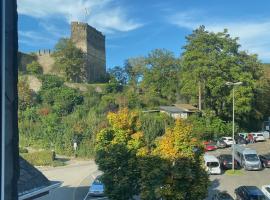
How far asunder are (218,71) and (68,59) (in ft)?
75.5

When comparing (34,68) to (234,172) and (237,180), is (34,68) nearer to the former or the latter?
(234,172)

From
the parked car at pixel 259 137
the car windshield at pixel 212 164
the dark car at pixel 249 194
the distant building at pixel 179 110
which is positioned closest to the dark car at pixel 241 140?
the parked car at pixel 259 137

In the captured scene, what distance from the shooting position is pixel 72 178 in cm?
3497

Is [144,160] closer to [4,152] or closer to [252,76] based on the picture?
[4,152]

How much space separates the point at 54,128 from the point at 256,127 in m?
28.9

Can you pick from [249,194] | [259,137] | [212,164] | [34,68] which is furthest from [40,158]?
[34,68]

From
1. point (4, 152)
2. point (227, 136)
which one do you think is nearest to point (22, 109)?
point (227, 136)

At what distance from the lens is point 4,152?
3449mm

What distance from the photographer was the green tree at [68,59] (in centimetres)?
6662

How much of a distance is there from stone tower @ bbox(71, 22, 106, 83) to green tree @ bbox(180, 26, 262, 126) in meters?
23.0

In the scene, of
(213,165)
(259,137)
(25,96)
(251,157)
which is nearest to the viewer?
(213,165)

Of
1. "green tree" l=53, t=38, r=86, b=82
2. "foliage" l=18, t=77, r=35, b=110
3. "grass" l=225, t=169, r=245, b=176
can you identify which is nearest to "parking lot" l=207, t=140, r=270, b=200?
"grass" l=225, t=169, r=245, b=176

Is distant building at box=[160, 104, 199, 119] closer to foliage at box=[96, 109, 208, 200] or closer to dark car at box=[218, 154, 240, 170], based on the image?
dark car at box=[218, 154, 240, 170]

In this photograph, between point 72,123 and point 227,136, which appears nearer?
point 72,123
